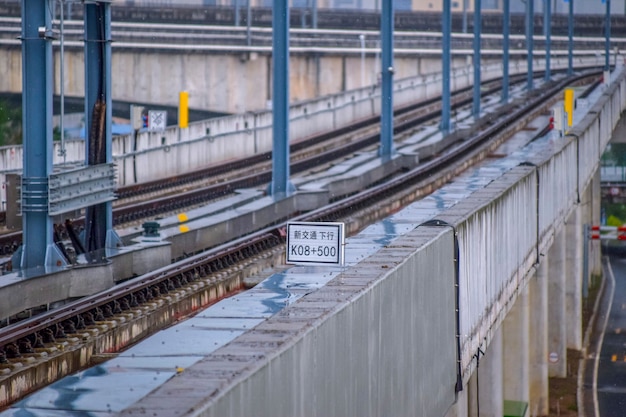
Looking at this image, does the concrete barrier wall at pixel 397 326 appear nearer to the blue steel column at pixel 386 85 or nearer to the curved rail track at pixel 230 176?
the curved rail track at pixel 230 176

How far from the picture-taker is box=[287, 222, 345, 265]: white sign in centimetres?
1080

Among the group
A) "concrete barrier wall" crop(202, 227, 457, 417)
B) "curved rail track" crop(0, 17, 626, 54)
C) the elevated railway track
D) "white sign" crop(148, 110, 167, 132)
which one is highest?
the elevated railway track

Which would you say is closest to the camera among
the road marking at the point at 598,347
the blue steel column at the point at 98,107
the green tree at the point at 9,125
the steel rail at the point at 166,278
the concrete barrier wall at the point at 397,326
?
the concrete barrier wall at the point at 397,326

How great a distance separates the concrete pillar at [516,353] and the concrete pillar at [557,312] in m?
9.84

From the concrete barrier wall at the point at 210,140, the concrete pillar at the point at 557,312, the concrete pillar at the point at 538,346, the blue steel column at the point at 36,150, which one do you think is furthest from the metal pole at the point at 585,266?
the blue steel column at the point at 36,150

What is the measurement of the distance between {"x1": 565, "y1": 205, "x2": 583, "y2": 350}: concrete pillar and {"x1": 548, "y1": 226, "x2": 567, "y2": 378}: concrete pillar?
257 centimetres

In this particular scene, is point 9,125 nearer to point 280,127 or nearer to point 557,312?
point 557,312

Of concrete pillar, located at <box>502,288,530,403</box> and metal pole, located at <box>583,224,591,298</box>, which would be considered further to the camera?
metal pole, located at <box>583,224,591,298</box>

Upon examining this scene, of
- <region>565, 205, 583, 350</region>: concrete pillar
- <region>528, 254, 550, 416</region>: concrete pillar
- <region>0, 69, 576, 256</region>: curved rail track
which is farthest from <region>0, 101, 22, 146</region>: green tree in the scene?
<region>528, 254, 550, 416</region>: concrete pillar

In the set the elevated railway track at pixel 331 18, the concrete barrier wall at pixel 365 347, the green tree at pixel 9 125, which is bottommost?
the green tree at pixel 9 125

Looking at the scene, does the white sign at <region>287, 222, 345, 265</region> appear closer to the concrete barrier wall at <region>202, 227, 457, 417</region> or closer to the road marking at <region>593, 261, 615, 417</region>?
the concrete barrier wall at <region>202, 227, 457, 417</region>

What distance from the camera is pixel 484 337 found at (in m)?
16.3

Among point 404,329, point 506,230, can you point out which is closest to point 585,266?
point 506,230

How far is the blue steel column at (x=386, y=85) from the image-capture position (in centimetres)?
3978
